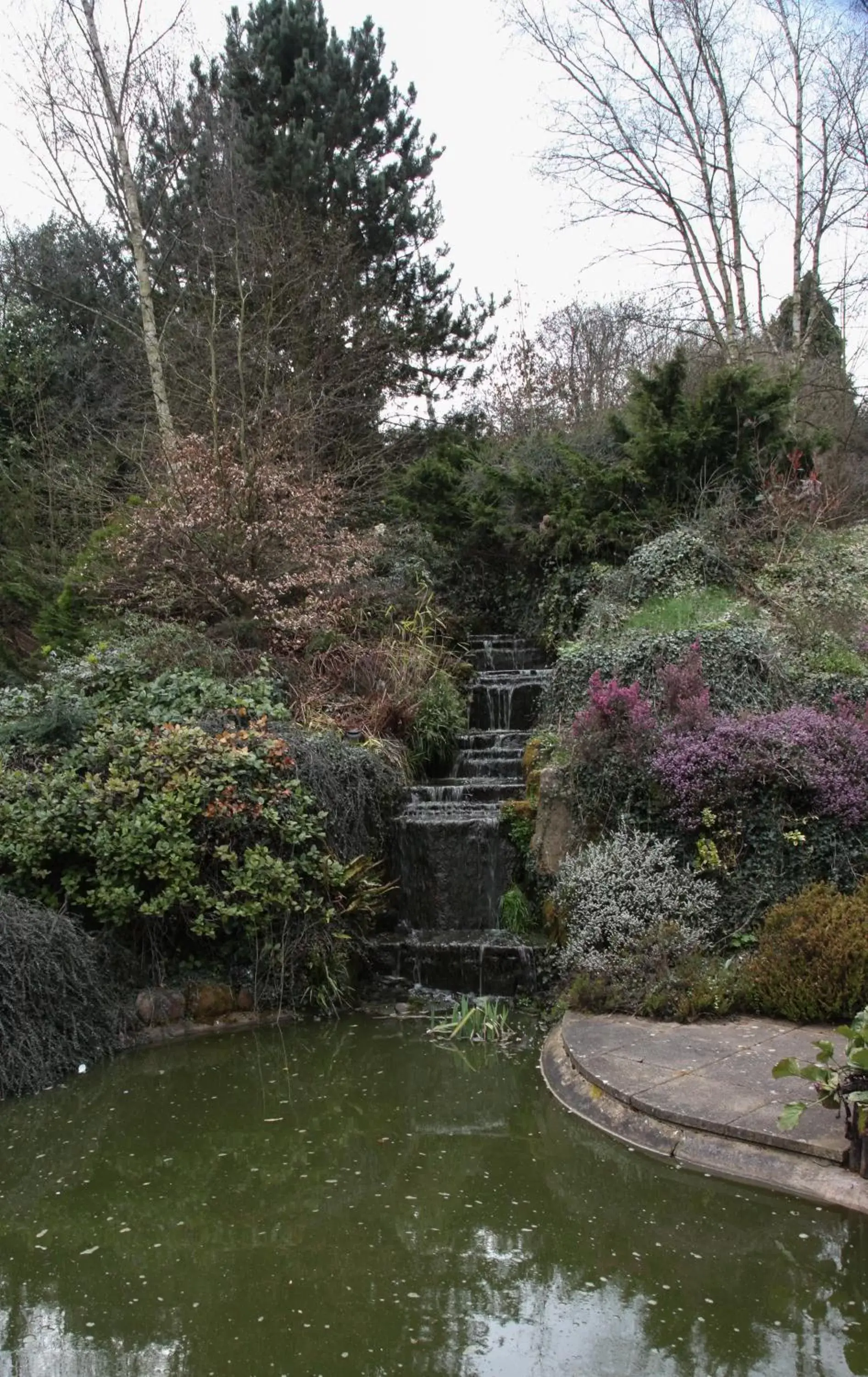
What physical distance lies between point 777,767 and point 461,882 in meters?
2.62

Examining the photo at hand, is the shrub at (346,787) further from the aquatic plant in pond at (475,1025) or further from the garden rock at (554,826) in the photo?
the aquatic plant in pond at (475,1025)

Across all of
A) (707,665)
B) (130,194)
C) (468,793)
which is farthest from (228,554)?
(130,194)

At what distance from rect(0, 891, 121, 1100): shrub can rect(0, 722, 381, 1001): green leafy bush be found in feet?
1.44

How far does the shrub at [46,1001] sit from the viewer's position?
5.33 metres

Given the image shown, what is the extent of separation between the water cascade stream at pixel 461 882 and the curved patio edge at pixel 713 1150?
1.91m

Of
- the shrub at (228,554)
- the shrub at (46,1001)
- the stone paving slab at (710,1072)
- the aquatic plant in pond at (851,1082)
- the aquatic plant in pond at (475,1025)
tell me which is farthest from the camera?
the shrub at (228,554)

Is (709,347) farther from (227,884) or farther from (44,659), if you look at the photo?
(227,884)

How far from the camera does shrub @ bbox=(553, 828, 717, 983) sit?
5.80 metres

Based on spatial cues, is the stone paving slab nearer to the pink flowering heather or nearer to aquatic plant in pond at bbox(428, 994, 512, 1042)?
aquatic plant in pond at bbox(428, 994, 512, 1042)

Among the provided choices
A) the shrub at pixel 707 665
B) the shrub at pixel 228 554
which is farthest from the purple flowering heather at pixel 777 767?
the shrub at pixel 228 554

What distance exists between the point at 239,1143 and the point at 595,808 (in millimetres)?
3467

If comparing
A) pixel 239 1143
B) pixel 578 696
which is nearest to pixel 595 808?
pixel 578 696

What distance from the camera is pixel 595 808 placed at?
6984 millimetres

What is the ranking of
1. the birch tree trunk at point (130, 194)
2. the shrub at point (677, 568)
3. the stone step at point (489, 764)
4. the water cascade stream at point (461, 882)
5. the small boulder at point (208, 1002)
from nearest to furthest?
the small boulder at point (208, 1002) → the water cascade stream at point (461, 882) → the stone step at point (489, 764) → the shrub at point (677, 568) → the birch tree trunk at point (130, 194)
